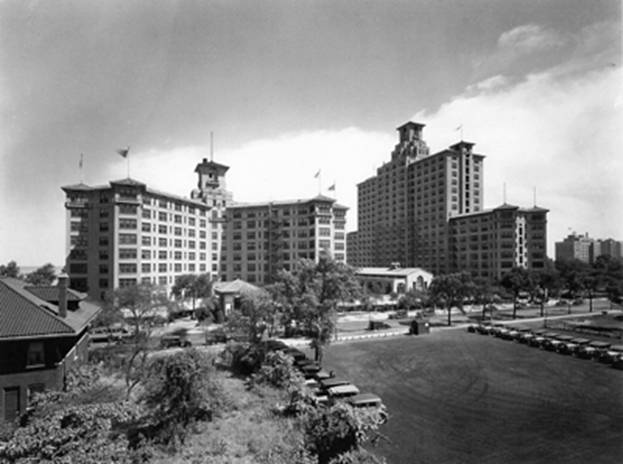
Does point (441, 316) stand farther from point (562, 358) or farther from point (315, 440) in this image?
point (315, 440)

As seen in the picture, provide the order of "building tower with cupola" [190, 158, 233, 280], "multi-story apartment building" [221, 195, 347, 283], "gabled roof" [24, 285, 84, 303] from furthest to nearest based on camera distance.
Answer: "building tower with cupola" [190, 158, 233, 280] < "multi-story apartment building" [221, 195, 347, 283] < "gabled roof" [24, 285, 84, 303]

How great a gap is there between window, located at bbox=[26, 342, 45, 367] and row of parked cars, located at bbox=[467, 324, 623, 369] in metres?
54.6

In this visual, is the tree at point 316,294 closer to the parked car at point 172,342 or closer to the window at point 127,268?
the parked car at point 172,342

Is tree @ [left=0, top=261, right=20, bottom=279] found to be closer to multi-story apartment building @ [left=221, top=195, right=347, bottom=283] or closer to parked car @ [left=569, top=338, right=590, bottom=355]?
multi-story apartment building @ [left=221, top=195, right=347, bottom=283]

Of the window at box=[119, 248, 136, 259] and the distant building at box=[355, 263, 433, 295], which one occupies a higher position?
the window at box=[119, 248, 136, 259]

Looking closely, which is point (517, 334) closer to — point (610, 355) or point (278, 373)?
point (610, 355)

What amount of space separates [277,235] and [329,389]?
221ft

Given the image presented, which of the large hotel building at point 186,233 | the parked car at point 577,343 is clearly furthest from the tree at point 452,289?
the large hotel building at point 186,233

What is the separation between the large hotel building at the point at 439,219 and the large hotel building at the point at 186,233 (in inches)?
1743

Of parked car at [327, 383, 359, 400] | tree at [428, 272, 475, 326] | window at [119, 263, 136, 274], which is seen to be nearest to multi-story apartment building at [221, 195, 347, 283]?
window at [119, 263, 136, 274]

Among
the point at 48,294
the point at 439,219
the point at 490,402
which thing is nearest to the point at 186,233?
the point at 48,294

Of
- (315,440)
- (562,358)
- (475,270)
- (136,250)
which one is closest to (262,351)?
(315,440)

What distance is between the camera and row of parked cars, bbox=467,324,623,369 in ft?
122

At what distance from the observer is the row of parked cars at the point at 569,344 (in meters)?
37.1
